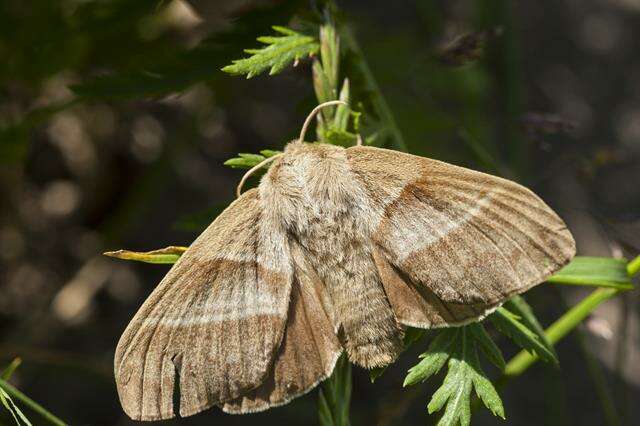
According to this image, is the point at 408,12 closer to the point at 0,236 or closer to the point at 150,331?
the point at 0,236

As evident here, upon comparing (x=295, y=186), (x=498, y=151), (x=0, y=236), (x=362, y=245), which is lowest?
(x=498, y=151)

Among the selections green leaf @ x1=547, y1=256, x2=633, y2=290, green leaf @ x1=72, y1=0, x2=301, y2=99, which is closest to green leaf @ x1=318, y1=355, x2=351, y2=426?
green leaf @ x1=547, y1=256, x2=633, y2=290

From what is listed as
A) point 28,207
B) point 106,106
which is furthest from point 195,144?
point 28,207

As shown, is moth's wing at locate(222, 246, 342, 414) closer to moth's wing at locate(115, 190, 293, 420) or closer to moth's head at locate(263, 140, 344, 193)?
moth's wing at locate(115, 190, 293, 420)

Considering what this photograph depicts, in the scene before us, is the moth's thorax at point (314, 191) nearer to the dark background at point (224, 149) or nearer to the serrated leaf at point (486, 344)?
the serrated leaf at point (486, 344)

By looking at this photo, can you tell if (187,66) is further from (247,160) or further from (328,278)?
(328,278)
